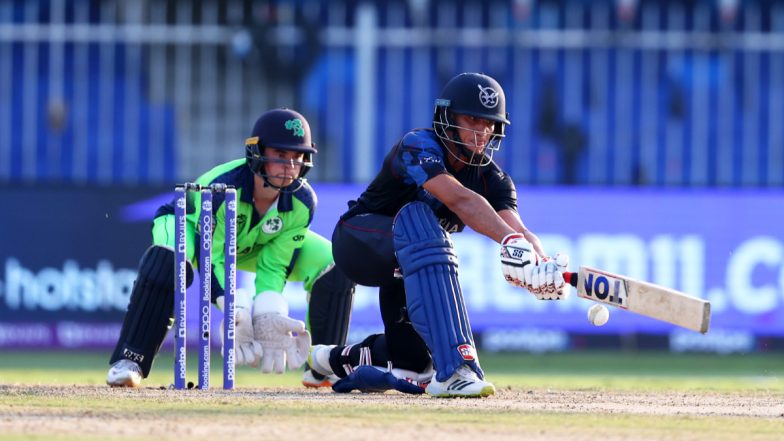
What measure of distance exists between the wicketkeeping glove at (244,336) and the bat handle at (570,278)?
1.88 meters

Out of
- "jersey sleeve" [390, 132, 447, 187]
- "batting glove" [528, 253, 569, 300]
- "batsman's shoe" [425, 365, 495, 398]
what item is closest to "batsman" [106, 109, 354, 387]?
"jersey sleeve" [390, 132, 447, 187]

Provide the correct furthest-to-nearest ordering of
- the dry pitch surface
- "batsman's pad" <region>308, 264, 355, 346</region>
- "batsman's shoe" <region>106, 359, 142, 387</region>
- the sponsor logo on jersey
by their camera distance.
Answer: "batsman's pad" <region>308, 264, 355, 346</region> → the sponsor logo on jersey → "batsman's shoe" <region>106, 359, 142, 387</region> → the dry pitch surface

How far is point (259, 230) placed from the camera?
8.21 m

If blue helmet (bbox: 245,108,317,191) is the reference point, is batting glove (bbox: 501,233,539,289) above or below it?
below

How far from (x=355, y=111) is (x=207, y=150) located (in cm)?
176

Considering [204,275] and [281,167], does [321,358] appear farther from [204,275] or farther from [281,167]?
[281,167]

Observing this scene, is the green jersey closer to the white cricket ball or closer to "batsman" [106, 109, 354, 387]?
"batsman" [106, 109, 354, 387]

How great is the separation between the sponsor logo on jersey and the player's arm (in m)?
1.72

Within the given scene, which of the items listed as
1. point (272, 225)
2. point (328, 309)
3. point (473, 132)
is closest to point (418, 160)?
point (473, 132)

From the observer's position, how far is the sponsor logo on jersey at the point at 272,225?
8.18 m

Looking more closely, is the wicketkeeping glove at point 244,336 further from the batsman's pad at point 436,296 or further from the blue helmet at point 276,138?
the batsman's pad at point 436,296

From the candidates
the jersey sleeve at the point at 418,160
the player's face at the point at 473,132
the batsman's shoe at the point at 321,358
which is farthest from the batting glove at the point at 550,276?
the batsman's shoe at the point at 321,358

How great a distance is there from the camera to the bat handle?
6421mm

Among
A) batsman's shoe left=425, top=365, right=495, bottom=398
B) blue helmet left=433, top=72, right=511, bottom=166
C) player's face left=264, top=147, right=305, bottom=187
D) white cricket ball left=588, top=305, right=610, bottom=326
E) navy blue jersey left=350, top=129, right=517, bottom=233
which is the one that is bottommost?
batsman's shoe left=425, top=365, right=495, bottom=398
